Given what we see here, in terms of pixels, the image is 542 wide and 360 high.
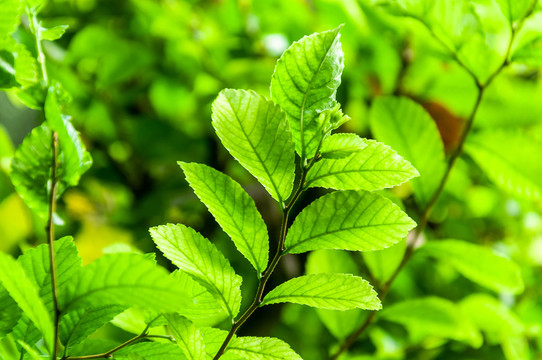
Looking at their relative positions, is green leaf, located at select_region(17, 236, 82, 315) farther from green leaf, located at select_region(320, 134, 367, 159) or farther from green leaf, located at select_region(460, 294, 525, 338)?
green leaf, located at select_region(460, 294, 525, 338)

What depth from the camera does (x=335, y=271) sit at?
42cm

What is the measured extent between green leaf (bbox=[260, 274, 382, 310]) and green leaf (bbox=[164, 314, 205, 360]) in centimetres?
3

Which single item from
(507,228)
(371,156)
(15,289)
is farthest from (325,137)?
(507,228)

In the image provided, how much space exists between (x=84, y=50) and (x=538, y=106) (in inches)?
22.8

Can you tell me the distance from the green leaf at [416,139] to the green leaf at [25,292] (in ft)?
0.88

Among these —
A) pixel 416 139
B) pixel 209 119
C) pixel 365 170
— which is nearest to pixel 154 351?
pixel 365 170

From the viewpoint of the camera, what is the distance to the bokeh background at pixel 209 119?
0.60 metres

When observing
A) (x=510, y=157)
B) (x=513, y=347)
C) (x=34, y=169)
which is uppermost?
(x=34, y=169)

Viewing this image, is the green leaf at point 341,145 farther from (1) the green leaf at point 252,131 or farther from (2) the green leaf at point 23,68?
(2) the green leaf at point 23,68

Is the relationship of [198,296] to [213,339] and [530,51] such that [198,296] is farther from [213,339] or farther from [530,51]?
[530,51]

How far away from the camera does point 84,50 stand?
0.60m

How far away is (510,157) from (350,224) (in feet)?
0.76

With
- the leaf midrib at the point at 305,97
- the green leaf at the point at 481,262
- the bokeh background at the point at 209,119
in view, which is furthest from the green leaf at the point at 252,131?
the bokeh background at the point at 209,119

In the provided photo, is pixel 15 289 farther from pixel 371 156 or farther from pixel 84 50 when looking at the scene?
pixel 84 50
